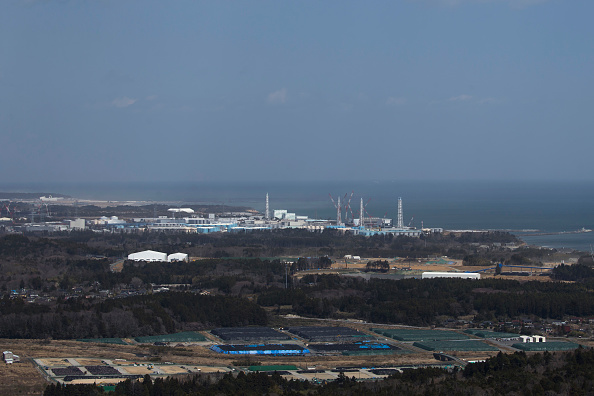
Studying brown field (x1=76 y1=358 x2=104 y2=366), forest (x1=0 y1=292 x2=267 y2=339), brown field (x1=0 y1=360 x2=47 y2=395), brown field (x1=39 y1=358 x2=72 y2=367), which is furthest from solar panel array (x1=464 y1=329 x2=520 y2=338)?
brown field (x1=0 y1=360 x2=47 y2=395)

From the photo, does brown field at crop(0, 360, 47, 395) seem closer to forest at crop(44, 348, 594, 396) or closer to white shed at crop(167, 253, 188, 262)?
forest at crop(44, 348, 594, 396)

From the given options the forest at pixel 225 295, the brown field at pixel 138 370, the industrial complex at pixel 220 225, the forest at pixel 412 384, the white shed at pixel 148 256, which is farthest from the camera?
the industrial complex at pixel 220 225

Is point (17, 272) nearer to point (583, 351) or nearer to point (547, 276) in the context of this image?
point (547, 276)

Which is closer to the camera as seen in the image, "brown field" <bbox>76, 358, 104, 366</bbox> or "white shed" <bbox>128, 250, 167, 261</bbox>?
"brown field" <bbox>76, 358, 104, 366</bbox>

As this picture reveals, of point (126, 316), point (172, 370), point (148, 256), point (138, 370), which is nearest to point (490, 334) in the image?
point (172, 370)

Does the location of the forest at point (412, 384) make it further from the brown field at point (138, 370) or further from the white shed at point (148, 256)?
the white shed at point (148, 256)

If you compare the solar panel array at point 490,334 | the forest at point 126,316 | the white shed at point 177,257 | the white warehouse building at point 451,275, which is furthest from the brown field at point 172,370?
the white shed at point 177,257

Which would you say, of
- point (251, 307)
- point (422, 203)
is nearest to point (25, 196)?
point (422, 203)

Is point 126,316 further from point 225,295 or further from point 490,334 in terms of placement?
point 490,334

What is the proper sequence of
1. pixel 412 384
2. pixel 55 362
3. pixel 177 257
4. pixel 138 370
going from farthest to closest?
pixel 177 257 < pixel 55 362 < pixel 138 370 < pixel 412 384
